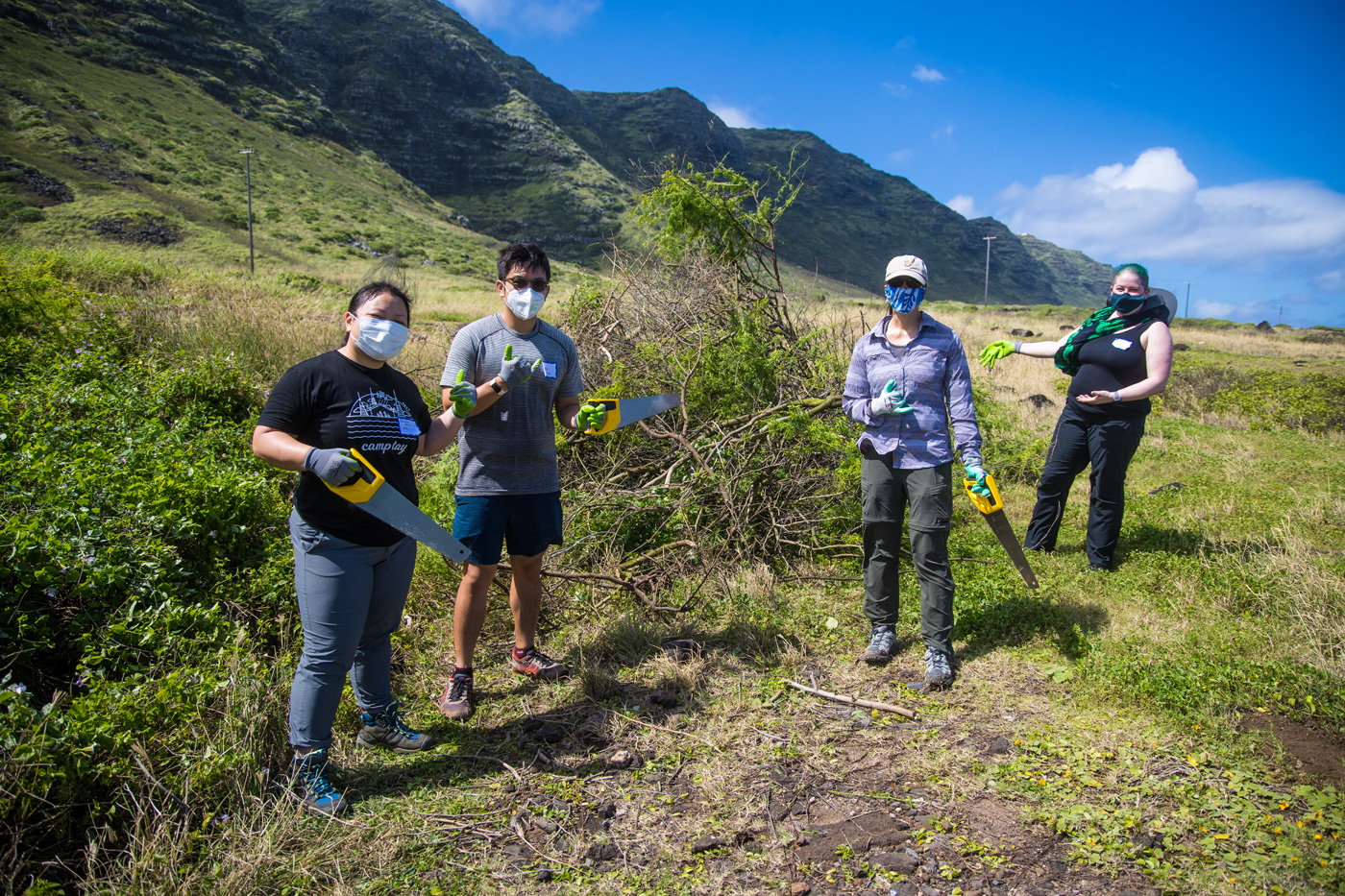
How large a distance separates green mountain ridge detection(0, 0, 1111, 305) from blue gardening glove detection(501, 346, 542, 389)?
8.86 meters

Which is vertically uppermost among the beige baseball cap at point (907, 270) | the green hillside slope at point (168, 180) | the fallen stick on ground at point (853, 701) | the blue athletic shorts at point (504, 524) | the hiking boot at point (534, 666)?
the green hillside slope at point (168, 180)

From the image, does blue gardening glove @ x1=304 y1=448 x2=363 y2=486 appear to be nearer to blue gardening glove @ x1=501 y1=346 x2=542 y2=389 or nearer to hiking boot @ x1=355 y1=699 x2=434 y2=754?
blue gardening glove @ x1=501 y1=346 x2=542 y2=389

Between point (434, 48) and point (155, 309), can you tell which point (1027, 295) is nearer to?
point (434, 48)

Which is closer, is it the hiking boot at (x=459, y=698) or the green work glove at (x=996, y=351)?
the hiking boot at (x=459, y=698)

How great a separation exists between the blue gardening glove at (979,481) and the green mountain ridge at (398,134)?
856 centimetres

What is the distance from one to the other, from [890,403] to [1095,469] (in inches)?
84.7

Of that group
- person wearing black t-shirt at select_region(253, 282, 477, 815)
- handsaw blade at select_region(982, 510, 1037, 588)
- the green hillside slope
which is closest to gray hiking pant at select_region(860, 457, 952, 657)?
handsaw blade at select_region(982, 510, 1037, 588)

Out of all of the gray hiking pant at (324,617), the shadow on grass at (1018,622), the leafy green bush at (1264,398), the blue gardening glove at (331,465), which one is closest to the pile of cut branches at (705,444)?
the shadow on grass at (1018,622)

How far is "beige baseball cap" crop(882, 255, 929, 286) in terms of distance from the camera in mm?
3365

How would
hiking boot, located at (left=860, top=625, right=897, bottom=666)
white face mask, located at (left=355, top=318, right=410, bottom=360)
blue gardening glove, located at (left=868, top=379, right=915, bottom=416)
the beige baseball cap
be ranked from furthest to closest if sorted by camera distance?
hiking boot, located at (left=860, top=625, right=897, bottom=666), the beige baseball cap, blue gardening glove, located at (left=868, top=379, right=915, bottom=416), white face mask, located at (left=355, top=318, right=410, bottom=360)

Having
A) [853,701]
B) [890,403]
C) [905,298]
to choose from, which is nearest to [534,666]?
[853,701]

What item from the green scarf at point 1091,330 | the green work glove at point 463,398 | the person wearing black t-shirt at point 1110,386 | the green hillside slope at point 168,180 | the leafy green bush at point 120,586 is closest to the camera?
the leafy green bush at point 120,586

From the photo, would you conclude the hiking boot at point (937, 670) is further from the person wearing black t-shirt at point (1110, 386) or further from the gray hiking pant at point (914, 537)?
the person wearing black t-shirt at point (1110, 386)

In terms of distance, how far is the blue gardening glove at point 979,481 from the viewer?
327cm
